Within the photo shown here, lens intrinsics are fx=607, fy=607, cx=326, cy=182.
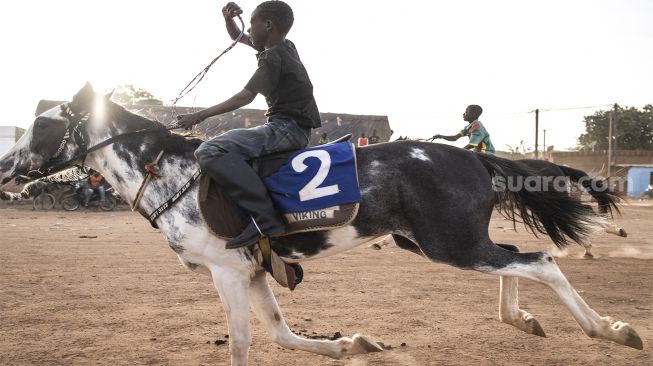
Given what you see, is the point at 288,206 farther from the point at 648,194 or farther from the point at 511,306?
the point at 648,194

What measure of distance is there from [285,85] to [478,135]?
7409mm

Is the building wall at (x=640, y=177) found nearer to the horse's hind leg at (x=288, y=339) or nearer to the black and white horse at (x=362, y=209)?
the black and white horse at (x=362, y=209)

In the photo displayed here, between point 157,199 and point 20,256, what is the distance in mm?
7859

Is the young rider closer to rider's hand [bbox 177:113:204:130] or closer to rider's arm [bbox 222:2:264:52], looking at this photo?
rider's arm [bbox 222:2:264:52]

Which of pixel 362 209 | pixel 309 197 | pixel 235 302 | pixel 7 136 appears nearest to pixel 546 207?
pixel 362 209

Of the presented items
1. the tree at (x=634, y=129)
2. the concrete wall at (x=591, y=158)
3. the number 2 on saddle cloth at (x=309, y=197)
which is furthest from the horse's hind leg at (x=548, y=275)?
the tree at (x=634, y=129)

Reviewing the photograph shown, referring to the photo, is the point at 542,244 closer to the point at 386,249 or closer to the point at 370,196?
the point at 386,249

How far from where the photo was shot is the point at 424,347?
18.9ft

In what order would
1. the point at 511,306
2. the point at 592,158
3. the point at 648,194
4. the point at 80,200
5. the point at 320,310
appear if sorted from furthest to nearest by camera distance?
the point at 592,158, the point at 648,194, the point at 80,200, the point at 320,310, the point at 511,306

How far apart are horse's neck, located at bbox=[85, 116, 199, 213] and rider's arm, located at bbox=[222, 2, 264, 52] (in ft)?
4.16

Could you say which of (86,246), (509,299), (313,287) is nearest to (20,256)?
(86,246)

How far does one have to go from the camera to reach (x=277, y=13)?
489 cm

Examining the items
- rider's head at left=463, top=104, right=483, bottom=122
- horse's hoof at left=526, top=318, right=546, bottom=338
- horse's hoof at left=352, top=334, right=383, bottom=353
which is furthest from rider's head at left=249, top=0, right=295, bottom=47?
rider's head at left=463, top=104, right=483, bottom=122

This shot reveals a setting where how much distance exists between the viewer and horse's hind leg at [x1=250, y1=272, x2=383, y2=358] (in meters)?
5.10
